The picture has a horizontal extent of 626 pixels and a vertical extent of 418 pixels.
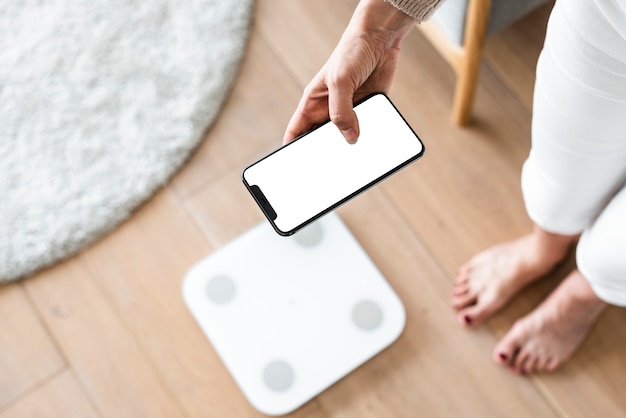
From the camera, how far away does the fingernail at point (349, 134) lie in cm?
67

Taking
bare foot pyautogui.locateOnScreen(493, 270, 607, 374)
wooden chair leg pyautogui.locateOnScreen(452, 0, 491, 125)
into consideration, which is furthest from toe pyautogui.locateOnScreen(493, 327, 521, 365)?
wooden chair leg pyautogui.locateOnScreen(452, 0, 491, 125)

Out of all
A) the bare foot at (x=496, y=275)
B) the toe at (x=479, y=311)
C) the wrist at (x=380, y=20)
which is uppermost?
the wrist at (x=380, y=20)

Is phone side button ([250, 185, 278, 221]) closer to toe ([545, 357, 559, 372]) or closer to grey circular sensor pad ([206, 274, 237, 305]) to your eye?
grey circular sensor pad ([206, 274, 237, 305])

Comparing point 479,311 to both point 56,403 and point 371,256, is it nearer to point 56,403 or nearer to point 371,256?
point 371,256

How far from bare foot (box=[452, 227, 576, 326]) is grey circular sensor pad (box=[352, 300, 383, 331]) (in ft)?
0.37

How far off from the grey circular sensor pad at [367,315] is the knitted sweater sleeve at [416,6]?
1.74 ft

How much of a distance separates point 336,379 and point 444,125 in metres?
0.43

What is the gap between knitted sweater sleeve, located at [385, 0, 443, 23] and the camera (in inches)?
23.6

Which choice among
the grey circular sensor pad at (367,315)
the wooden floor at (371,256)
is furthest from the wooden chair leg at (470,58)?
the grey circular sensor pad at (367,315)

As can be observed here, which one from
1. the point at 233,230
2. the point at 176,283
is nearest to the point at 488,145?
the point at 233,230

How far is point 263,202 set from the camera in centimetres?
72

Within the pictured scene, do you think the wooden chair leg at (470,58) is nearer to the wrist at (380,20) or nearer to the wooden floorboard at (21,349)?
the wrist at (380,20)

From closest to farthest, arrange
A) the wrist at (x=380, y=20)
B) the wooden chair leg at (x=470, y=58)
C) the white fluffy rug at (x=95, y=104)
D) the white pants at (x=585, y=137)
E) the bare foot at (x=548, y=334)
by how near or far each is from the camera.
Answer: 1. the white pants at (x=585, y=137)
2. the wrist at (x=380, y=20)
3. the wooden chair leg at (x=470, y=58)
4. the bare foot at (x=548, y=334)
5. the white fluffy rug at (x=95, y=104)

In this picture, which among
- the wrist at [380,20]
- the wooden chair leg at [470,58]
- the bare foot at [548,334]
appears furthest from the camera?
the bare foot at [548,334]
